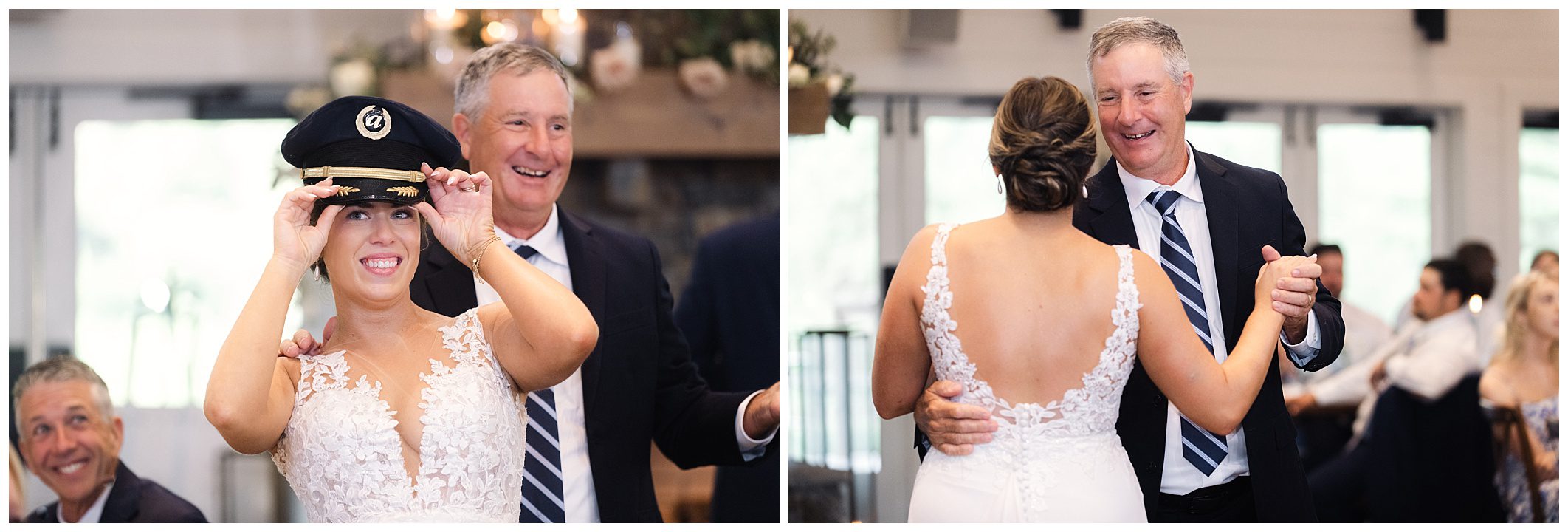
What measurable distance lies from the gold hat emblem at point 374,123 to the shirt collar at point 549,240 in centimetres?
59

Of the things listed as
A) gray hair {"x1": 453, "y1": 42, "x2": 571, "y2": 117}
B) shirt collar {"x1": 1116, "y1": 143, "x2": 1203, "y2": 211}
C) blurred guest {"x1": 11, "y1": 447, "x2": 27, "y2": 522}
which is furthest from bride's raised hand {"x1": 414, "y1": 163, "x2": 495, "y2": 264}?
blurred guest {"x1": 11, "y1": 447, "x2": 27, "y2": 522}

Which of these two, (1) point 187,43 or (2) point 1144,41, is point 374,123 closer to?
(2) point 1144,41

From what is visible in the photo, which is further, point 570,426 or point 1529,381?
point 1529,381

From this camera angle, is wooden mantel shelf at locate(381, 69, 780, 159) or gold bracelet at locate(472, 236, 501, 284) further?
wooden mantel shelf at locate(381, 69, 780, 159)

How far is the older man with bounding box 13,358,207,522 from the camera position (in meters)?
3.58

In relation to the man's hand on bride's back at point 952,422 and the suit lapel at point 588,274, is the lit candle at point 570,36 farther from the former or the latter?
the man's hand on bride's back at point 952,422

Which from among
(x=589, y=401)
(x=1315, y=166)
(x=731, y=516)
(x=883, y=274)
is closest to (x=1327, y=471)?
(x=1315, y=166)

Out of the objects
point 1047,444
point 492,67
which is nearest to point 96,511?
point 492,67

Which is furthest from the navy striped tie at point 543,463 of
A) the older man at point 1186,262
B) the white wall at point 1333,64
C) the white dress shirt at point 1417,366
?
the white dress shirt at point 1417,366

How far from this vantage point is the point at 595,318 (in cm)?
295

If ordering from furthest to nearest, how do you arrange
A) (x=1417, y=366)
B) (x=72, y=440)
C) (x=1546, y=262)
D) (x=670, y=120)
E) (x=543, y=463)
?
(x=670, y=120) < (x=1546, y=262) < (x=1417, y=366) < (x=72, y=440) < (x=543, y=463)

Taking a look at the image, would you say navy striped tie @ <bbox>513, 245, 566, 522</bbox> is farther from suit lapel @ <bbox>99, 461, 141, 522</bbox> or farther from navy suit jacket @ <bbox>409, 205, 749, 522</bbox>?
suit lapel @ <bbox>99, 461, 141, 522</bbox>

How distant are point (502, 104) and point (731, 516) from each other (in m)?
1.87

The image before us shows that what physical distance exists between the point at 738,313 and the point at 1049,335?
1748mm
